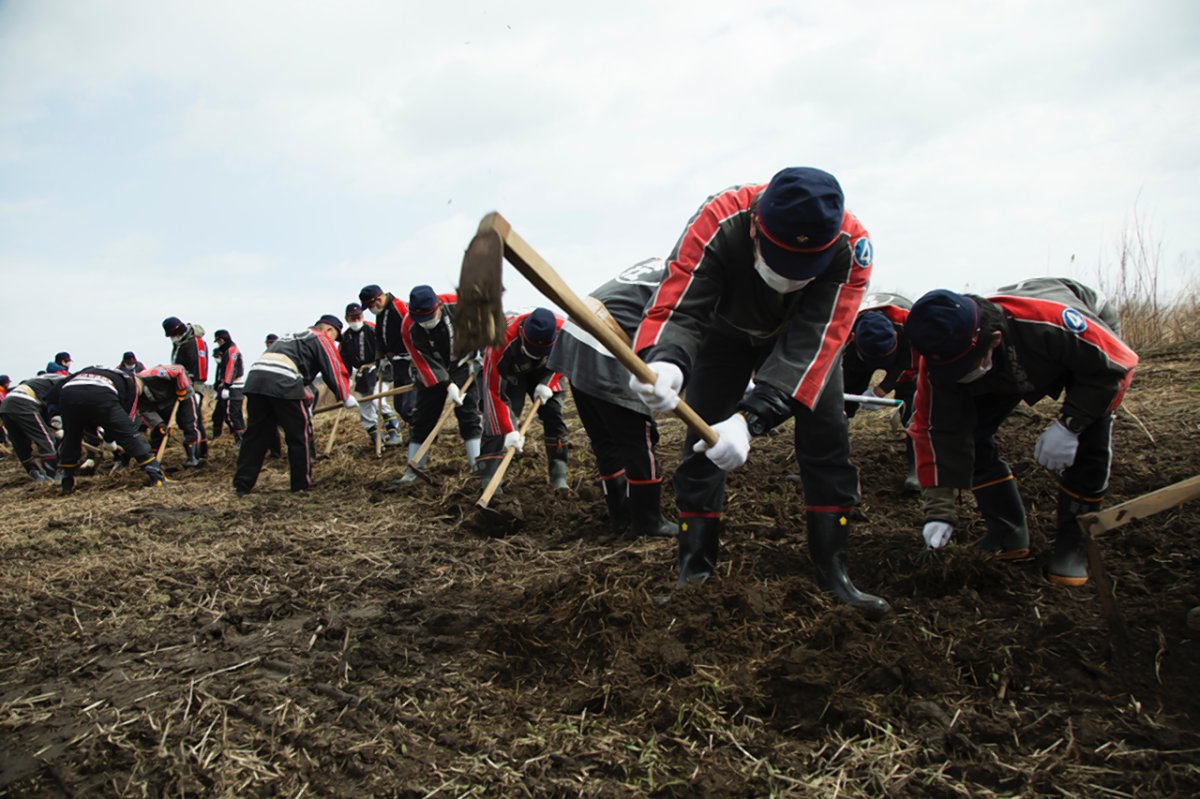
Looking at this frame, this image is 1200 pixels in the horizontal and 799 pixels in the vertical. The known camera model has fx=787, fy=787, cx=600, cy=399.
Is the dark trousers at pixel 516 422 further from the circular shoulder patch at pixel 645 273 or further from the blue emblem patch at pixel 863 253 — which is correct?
the blue emblem patch at pixel 863 253

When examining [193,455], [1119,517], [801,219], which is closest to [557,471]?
[801,219]

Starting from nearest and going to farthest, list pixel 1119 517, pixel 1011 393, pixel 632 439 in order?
1. pixel 1119 517
2. pixel 1011 393
3. pixel 632 439

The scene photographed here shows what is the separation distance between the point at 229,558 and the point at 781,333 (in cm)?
355

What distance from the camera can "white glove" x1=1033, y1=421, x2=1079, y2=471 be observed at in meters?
3.26

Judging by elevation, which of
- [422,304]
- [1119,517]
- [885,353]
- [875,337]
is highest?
[422,304]

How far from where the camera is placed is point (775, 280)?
276 cm

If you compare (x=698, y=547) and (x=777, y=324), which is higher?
(x=777, y=324)

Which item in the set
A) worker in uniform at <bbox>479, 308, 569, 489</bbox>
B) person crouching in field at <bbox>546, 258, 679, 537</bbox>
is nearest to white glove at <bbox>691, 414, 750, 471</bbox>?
person crouching in field at <bbox>546, 258, 679, 537</bbox>

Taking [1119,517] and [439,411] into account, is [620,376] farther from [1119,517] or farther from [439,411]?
[439,411]

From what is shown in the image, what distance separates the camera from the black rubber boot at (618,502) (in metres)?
4.78

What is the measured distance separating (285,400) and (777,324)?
5.52 meters

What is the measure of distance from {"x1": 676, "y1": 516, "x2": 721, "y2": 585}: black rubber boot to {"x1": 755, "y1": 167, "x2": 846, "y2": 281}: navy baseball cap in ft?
3.73

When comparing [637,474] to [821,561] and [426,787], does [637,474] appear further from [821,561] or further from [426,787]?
[426,787]

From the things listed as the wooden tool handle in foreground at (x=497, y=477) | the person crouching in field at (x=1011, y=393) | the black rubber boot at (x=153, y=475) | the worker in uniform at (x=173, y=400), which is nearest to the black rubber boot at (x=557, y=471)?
the wooden tool handle in foreground at (x=497, y=477)
